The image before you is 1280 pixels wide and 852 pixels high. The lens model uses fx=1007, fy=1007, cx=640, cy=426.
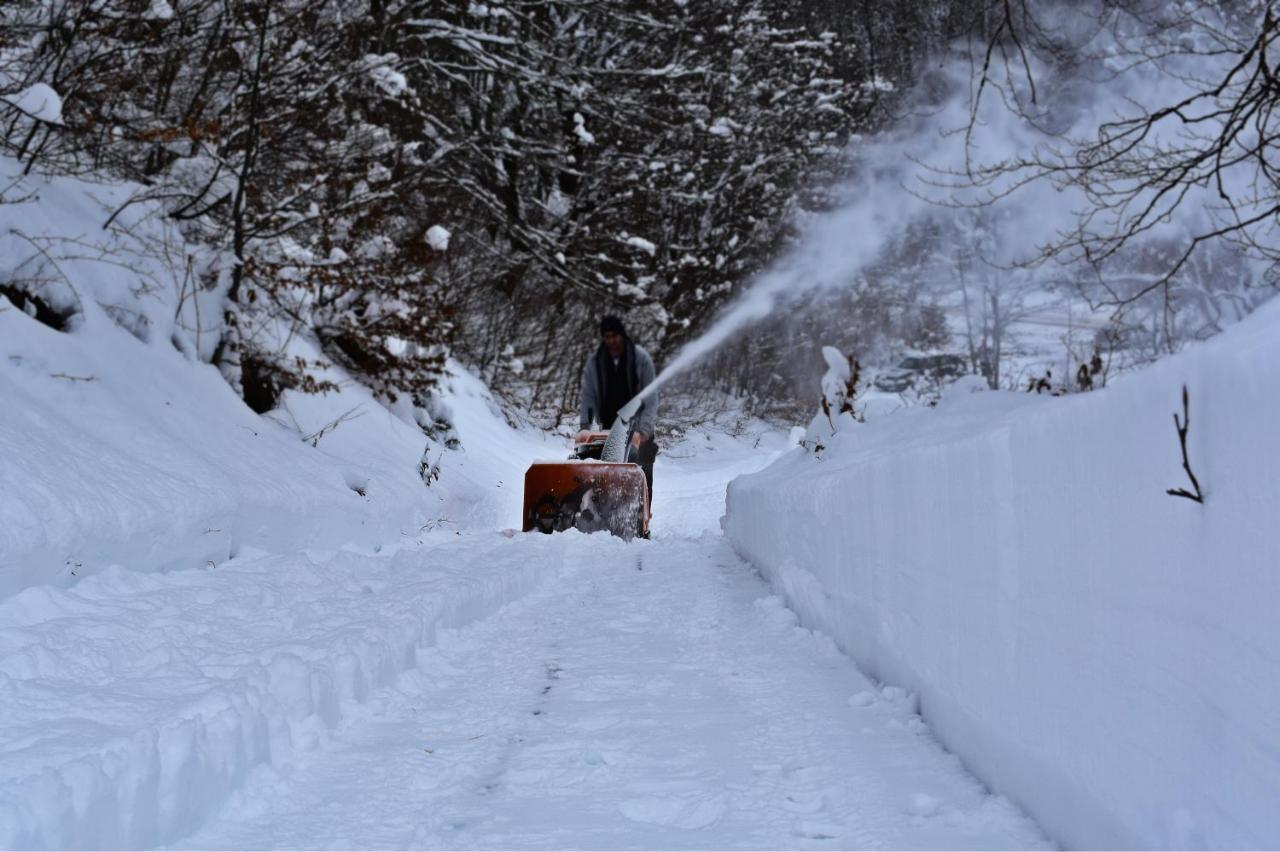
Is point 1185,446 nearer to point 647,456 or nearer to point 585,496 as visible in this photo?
point 585,496

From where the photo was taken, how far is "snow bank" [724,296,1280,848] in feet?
4.92

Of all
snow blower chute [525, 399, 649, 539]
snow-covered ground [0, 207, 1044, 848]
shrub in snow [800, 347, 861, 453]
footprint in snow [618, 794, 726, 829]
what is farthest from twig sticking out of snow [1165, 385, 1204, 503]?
snow blower chute [525, 399, 649, 539]

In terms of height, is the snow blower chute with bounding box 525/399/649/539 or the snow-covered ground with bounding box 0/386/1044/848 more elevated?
the snow blower chute with bounding box 525/399/649/539

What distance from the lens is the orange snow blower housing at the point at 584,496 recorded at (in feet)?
30.3

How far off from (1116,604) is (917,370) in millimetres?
28959

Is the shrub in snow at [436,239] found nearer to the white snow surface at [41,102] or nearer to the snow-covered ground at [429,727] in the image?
the white snow surface at [41,102]

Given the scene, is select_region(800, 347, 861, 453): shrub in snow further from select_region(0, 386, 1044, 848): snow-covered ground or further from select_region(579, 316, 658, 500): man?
select_region(0, 386, 1044, 848): snow-covered ground

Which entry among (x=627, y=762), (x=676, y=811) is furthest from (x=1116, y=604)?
(x=627, y=762)

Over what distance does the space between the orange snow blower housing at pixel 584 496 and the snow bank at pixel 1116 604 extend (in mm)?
5923

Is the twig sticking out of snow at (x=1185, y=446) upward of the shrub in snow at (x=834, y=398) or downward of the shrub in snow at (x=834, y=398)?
downward

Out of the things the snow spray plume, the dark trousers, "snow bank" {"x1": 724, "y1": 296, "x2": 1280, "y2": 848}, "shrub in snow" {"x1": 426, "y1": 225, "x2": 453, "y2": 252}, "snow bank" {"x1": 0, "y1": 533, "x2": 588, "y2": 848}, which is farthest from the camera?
the dark trousers

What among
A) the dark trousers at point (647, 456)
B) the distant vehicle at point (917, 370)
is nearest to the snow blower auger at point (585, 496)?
the dark trousers at point (647, 456)

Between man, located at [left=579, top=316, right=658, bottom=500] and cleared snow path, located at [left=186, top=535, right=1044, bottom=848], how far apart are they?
20.1 ft

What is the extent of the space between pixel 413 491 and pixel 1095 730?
797 cm
